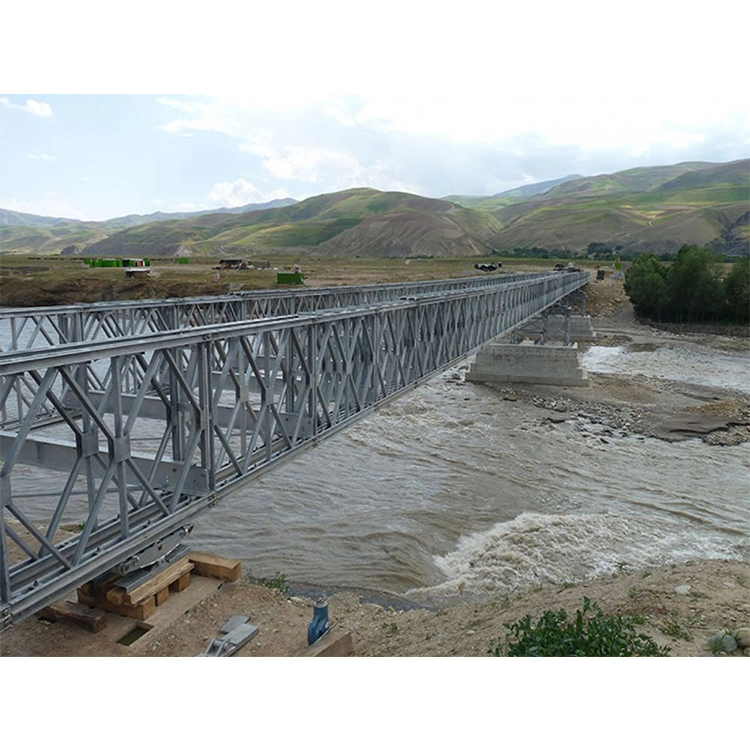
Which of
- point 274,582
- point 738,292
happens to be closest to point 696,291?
point 738,292

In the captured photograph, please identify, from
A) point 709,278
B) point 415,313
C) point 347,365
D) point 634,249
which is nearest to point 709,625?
point 347,365

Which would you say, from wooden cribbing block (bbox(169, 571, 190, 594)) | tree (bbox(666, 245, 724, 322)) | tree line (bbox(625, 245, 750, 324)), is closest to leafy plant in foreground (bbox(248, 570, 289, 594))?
wooden cribbing block (bbox(169, 571, 190, 594))

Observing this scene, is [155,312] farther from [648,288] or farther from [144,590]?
[648,288]

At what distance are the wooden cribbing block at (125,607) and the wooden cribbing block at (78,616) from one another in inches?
4.4

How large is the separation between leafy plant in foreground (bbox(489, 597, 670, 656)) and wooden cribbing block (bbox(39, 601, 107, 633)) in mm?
6115

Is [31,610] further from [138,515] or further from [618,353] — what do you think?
[618,353]

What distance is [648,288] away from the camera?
6919cm

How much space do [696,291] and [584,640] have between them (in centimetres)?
6534

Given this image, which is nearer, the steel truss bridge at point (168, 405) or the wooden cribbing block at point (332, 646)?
the steel truss bridge at point (168, 405)

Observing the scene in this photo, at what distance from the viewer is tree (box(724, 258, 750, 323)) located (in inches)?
2440

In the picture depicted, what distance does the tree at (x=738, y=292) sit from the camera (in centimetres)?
6197

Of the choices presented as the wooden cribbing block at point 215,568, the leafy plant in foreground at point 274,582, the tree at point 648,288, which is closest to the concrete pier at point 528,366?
the leafy plant in foreground at point 274,582

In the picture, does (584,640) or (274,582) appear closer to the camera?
(584,640)

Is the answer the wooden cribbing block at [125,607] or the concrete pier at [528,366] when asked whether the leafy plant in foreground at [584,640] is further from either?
the concrete pier at [528,366]
